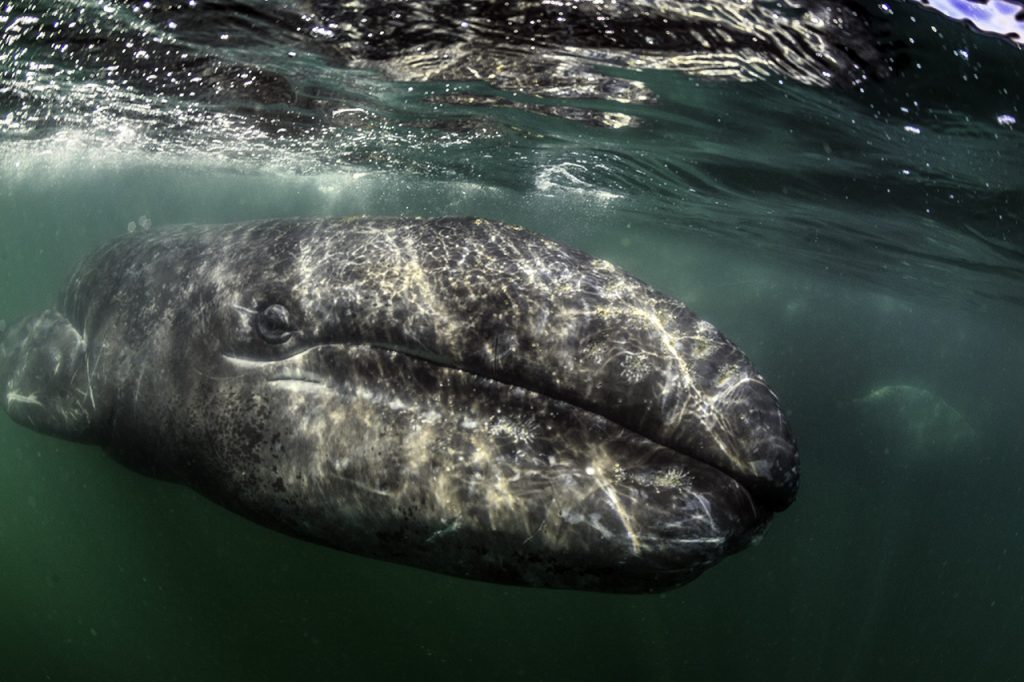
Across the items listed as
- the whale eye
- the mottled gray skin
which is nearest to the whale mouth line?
the mottled gray skin

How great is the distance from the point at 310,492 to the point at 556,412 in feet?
5.12

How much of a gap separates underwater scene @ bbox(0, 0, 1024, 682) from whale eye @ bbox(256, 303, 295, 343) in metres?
0.06

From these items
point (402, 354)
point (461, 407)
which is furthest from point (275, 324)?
point (461, 407)

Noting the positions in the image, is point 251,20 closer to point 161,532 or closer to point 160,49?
point 160,49

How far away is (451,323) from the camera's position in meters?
3.88

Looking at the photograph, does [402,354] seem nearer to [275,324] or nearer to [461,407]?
[461,407]

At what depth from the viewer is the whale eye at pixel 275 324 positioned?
4426 millimetres

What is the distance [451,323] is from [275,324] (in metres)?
1.33

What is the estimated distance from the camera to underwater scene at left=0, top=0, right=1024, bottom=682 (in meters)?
3.54

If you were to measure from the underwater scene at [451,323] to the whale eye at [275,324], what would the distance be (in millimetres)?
61

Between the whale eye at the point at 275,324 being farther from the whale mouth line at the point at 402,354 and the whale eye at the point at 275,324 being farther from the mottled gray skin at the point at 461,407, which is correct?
the whale mouth line at the point at 402,354

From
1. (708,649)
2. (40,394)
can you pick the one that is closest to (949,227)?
(708,649)

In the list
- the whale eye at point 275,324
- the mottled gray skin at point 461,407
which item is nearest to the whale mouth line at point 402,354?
the mottled gray skin at point 461,407

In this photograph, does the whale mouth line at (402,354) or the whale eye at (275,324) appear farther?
the whale eye at (275,324)
